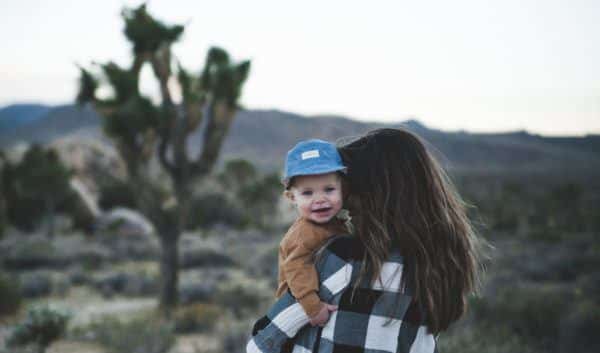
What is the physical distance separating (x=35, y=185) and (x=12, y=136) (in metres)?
81.8

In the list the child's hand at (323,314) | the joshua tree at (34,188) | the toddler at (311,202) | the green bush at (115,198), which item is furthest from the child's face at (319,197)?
the green bush at (115,198)

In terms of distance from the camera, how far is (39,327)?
6.43 metres

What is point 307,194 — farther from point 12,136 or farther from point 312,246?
point 12,136

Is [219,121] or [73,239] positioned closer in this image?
[219,121]

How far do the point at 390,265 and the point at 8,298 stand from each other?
32.7 feet

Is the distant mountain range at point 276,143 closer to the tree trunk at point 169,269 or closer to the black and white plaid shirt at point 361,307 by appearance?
the tree trunk at point 169,269

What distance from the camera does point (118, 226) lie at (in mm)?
23266

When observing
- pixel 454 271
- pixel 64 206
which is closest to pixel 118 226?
pixel 64 206

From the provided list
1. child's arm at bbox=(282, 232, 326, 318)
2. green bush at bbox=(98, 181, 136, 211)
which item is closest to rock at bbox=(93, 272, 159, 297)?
child's arm at bbox=(282, 232, 326, 318)

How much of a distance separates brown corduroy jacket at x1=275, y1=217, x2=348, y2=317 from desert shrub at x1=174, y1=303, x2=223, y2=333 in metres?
6.91

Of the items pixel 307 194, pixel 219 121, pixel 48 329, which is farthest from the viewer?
pixel 219 121

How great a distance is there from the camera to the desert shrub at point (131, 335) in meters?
6.81

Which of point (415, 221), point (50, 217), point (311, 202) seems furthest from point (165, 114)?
point (50, 217)

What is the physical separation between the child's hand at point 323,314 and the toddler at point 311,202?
139 millimetres
